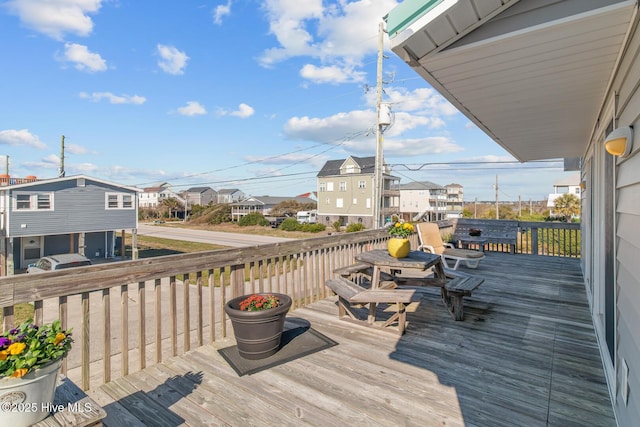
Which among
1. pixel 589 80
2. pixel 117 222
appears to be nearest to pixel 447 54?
pixel 589 80

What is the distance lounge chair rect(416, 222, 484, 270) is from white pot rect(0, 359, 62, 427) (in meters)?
5.79

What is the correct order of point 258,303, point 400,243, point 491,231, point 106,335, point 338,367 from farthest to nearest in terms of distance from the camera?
1. point 491,231
2. point 400,243
3. point 258,303
4. point 338,367
5. point 106,335

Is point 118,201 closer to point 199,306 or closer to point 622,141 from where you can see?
point 199,306

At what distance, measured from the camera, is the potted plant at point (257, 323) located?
99.4 inches

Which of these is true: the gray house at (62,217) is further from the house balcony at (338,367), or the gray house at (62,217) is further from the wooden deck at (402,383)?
the wooden deck at (402,383)

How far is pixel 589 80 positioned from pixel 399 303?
7.33ft

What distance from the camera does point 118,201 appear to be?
17984mm

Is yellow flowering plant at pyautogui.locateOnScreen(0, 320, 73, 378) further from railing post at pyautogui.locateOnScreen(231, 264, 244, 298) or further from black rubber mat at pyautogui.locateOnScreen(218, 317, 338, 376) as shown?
railing post at pyautogui.locateOnScreen(231, 264, 244, 298)

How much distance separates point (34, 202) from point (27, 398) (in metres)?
18.7

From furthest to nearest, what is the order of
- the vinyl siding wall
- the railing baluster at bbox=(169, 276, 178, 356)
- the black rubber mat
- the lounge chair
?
the vinyl siding wall, the lounge chair, the railing baluster at bbox=(169, 276, 178, 356), the black rubber mat

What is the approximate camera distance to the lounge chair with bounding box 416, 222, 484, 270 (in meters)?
6.10

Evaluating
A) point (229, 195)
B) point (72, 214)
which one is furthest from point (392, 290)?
point (229, 195)

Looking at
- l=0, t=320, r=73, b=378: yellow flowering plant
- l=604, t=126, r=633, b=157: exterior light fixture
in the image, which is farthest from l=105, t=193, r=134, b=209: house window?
l=604, t=126, r=633, b=157: exterior light fixture

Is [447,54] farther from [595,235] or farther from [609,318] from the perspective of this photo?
[595,235]
